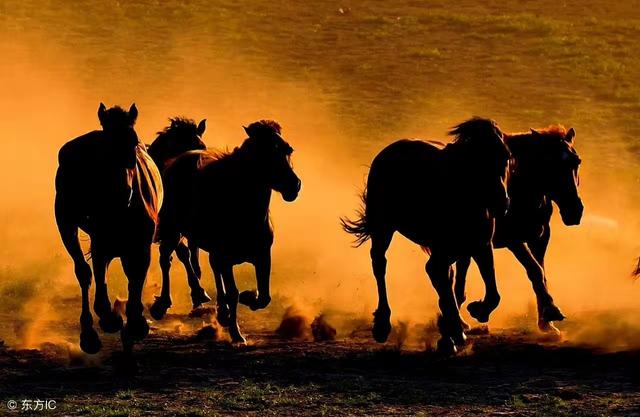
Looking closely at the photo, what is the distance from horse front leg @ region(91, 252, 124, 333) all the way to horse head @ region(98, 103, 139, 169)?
1085mm

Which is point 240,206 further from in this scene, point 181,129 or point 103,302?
point 181,129

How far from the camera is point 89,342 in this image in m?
14.6

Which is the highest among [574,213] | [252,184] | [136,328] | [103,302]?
[252,184]

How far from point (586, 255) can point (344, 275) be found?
143 inches

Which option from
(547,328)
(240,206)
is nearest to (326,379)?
(240,206)

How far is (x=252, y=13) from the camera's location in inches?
2205

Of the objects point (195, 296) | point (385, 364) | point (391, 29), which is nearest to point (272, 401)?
point (385, 364)

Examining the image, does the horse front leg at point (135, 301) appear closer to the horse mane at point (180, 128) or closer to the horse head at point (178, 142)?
the horse head at point (178, 142)

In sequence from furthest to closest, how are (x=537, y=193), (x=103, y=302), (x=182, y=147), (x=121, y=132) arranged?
(x=182, y=147) < (x=537, y=193) < (x=103, y=302) < (x=121, y=132)

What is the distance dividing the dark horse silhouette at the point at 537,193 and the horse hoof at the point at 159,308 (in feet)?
10.7

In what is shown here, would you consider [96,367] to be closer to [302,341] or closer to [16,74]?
[302,341]

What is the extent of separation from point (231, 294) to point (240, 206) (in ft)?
2.90

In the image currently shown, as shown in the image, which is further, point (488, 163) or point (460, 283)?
point (460, 283)

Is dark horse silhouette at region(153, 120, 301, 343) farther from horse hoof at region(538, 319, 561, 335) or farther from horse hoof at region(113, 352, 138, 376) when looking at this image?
horse hoof at region(538, 319, 561, 335)
